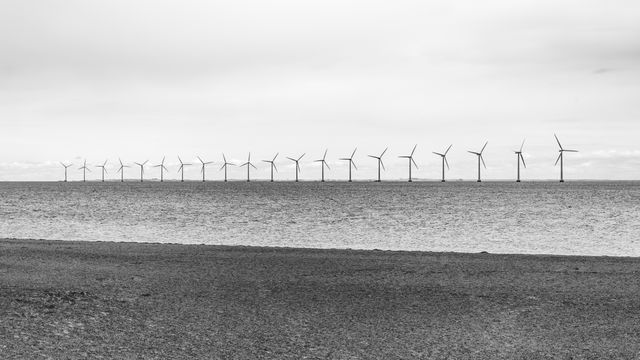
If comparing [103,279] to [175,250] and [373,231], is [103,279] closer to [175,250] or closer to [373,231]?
[175,250]

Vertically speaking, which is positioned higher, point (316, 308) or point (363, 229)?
point (316, 308)

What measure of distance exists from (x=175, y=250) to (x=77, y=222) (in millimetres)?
29625

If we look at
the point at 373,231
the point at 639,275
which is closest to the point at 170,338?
the point at 639,275

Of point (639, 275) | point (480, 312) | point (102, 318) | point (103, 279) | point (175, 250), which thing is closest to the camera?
point (102, 318)

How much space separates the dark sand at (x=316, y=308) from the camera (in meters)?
10.1

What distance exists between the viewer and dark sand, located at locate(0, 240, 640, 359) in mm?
10070

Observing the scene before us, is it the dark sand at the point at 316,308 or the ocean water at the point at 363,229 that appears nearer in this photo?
the dark sand at the point at 316,308

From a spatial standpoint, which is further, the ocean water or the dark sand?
the ocean water

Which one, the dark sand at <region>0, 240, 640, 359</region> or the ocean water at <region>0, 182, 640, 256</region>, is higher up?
the dark sand at <region>0, 240, 640, 359</region>

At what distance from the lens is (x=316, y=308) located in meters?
13.0

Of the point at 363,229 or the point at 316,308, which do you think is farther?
the point at 363,229

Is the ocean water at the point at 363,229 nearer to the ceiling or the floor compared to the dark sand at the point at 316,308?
nearer to the floor

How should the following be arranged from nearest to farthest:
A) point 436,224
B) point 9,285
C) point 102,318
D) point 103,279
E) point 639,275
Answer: point 102,318, point 9,285, point 103,279, point 639,275, point 436,224

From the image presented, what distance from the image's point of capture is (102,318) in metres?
11.6
